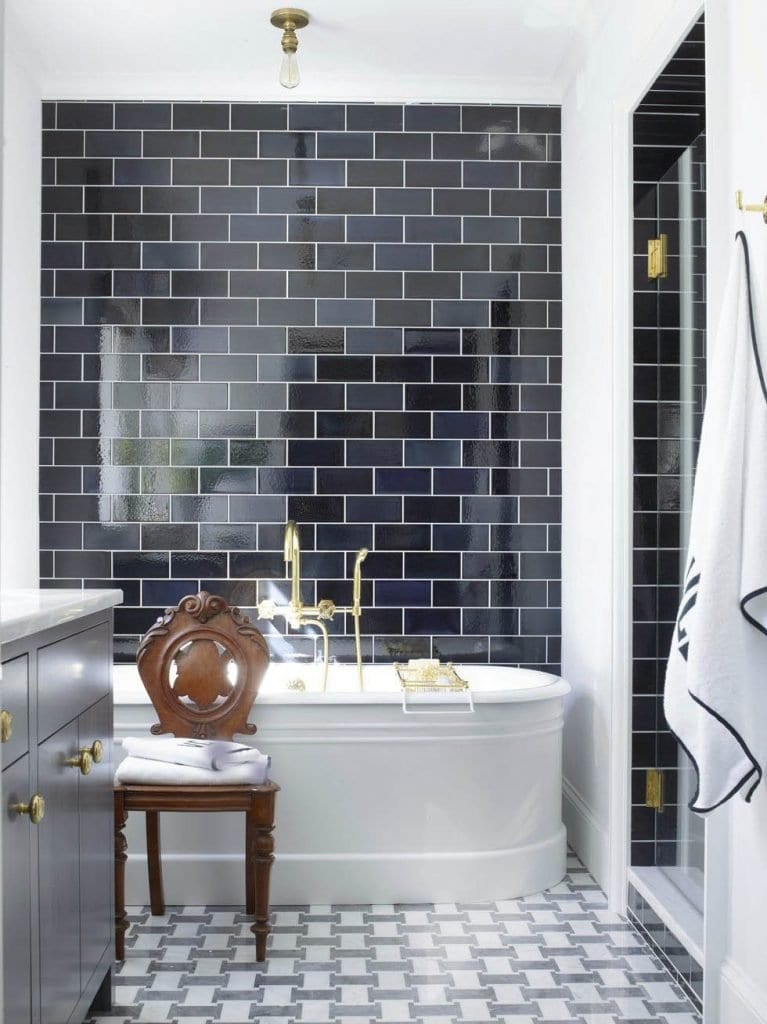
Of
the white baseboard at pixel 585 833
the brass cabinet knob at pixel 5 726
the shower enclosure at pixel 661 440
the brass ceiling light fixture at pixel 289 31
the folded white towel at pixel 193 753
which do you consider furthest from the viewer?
the brass ceiling light fixture at pixel 289 31

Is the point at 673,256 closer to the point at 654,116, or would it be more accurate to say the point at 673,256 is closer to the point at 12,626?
the point at 654,116

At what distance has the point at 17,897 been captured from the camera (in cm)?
182

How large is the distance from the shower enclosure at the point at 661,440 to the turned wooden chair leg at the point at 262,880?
3.63 ft

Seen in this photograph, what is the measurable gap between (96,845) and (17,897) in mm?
635

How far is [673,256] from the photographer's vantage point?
10.5ft

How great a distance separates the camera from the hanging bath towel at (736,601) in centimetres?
203

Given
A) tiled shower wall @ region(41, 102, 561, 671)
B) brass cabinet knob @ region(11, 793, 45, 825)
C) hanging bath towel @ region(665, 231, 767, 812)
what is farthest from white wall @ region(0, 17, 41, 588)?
hanging bath towel @ region(665, 231, 767, 812)

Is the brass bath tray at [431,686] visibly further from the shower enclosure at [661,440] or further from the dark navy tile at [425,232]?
the dark navy tile at [425,232]

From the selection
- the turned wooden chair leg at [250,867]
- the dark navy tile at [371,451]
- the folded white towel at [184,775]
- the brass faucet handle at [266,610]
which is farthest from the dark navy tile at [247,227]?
the turned wooden chair leg at [250,867]

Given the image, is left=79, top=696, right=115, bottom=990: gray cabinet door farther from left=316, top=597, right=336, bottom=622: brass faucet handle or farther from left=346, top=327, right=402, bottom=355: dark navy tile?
left=346, top=327, right=402, bottom=355: dark navy tile

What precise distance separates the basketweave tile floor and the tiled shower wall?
125 cm

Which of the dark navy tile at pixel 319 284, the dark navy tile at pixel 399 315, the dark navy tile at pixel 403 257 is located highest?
the dark navy tile at pixel 403 257

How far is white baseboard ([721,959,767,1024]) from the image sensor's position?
2.14 m

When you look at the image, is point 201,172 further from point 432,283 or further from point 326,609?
point 326,609
